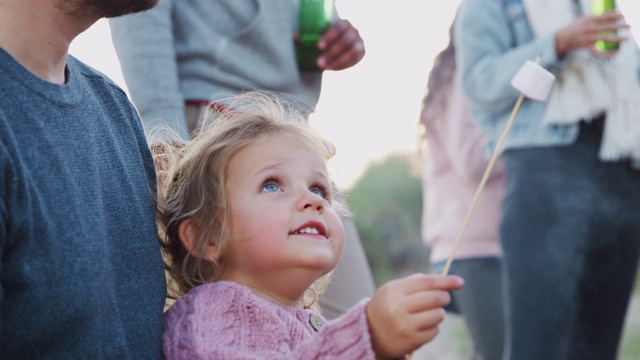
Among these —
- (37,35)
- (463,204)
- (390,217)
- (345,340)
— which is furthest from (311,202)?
(390,217)

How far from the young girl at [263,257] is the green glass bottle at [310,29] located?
592mm

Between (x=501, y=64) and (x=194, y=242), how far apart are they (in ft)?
5.07

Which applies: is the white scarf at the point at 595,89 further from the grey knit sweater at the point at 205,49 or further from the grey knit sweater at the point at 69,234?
the grey knit sweater at the point at 69,234

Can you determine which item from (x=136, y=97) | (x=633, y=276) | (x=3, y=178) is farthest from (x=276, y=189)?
(x=633, y=276)

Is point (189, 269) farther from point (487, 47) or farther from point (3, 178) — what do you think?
point (487, 47)

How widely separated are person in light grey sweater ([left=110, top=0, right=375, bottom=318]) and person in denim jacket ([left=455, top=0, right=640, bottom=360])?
0.75 meters

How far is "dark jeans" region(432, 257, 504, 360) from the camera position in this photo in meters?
3.79

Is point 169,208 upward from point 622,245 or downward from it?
upward

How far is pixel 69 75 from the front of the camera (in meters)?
1.80

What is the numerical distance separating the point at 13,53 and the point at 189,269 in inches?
22.8

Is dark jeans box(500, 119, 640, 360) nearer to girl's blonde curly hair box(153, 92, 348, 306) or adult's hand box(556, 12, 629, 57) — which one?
adult's hand box(556, 12, 629, 57)

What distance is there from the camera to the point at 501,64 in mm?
3383

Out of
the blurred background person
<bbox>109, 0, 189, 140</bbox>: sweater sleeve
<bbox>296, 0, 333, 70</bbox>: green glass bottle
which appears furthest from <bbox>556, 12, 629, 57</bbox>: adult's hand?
<bbox>109, 0, 189, 140</bbox>: sweater sleeve

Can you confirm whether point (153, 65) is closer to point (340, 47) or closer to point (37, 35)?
point (340, 47)
